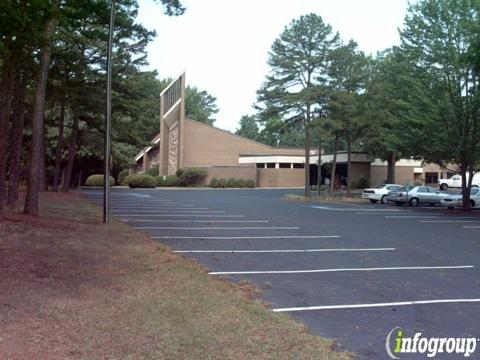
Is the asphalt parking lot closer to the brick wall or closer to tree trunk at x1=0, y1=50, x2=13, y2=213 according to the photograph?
tree trunk at x1=0, y1=50, x2=13, y2=213

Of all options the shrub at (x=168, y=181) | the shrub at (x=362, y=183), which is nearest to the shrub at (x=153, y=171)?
the shrub at (x=168, y=181)

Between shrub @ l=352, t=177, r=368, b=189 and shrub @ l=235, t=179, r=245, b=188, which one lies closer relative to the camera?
shrub @ l=352, t=177, r=368, b=189

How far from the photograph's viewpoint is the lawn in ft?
16.9

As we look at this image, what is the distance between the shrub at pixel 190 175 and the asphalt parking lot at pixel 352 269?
145 feet

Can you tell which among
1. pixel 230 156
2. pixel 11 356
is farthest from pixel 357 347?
pixel 230 156

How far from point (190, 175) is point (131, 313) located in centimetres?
5813

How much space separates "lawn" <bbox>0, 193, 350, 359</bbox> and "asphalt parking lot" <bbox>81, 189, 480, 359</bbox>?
0.57 metres

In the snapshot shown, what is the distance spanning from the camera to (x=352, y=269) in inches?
408

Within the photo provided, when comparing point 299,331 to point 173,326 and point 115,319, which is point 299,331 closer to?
point 173,326

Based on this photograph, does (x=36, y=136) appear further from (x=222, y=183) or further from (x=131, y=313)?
(x=222, y=183)

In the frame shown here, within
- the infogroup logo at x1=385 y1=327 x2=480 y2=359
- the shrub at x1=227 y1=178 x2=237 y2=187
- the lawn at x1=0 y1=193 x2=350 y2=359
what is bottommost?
the infogroup logo at x1=385 y1=327 x2=480 y2=359

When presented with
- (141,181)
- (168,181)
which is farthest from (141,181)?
(168,181)

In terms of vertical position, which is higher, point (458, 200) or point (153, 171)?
point (153, 171)

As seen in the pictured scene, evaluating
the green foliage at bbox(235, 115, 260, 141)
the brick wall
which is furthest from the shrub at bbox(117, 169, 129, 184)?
the green foliage at bbox(235, 115, 260, 141)
